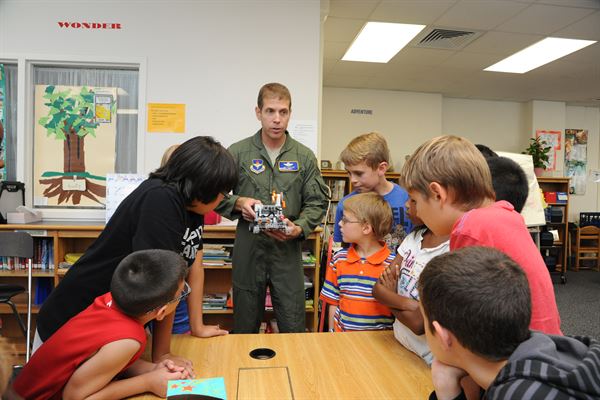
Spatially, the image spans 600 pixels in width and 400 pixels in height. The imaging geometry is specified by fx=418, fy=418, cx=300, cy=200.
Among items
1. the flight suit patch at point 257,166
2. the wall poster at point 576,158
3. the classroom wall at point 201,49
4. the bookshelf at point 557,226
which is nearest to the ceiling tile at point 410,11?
the classroom wall at point 201,49

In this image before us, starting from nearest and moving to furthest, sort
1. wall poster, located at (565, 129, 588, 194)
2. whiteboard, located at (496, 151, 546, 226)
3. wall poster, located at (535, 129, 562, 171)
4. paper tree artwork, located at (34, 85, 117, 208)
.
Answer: whiteboard, located at (496, 151, 546, 226) → paper tree artwork, located at (34, 85, 117, 208) → wall poster, located at (535, 129, 562, 171) → wall poster, located at (565, 129, 588, 194)

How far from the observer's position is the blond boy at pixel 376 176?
81.1 inches

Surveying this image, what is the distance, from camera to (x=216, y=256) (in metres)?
3.19

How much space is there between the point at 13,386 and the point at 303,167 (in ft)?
5.36

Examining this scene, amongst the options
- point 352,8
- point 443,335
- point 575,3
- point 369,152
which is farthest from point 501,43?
point 443,335

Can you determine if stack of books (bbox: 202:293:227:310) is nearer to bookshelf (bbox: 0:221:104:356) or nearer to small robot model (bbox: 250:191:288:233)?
bookshelf (bbox: 0:221:104:356)

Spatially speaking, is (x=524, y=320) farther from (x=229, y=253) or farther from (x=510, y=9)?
(x=510, y=9)

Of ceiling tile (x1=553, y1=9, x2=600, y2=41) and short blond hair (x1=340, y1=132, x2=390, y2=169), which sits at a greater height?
ceiling tile (x1=553, y1=9, x2=600, y2=41)

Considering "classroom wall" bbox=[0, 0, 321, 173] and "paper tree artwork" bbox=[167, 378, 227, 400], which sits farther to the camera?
"classroom wall" bbox=[0, 0, 321, 173]

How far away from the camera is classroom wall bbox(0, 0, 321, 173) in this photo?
10.9 ft

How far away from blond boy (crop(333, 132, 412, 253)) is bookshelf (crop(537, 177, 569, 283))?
5.97 meters

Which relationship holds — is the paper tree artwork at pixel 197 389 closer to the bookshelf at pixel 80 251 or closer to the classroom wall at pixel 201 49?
the bookshelf at pixel 80 251

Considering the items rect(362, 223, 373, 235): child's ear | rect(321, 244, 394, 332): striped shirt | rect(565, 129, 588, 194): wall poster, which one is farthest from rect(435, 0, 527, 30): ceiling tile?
rect(565, 129, 588, 194): wall poster

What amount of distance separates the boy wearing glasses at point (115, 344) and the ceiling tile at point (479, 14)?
385 cm
